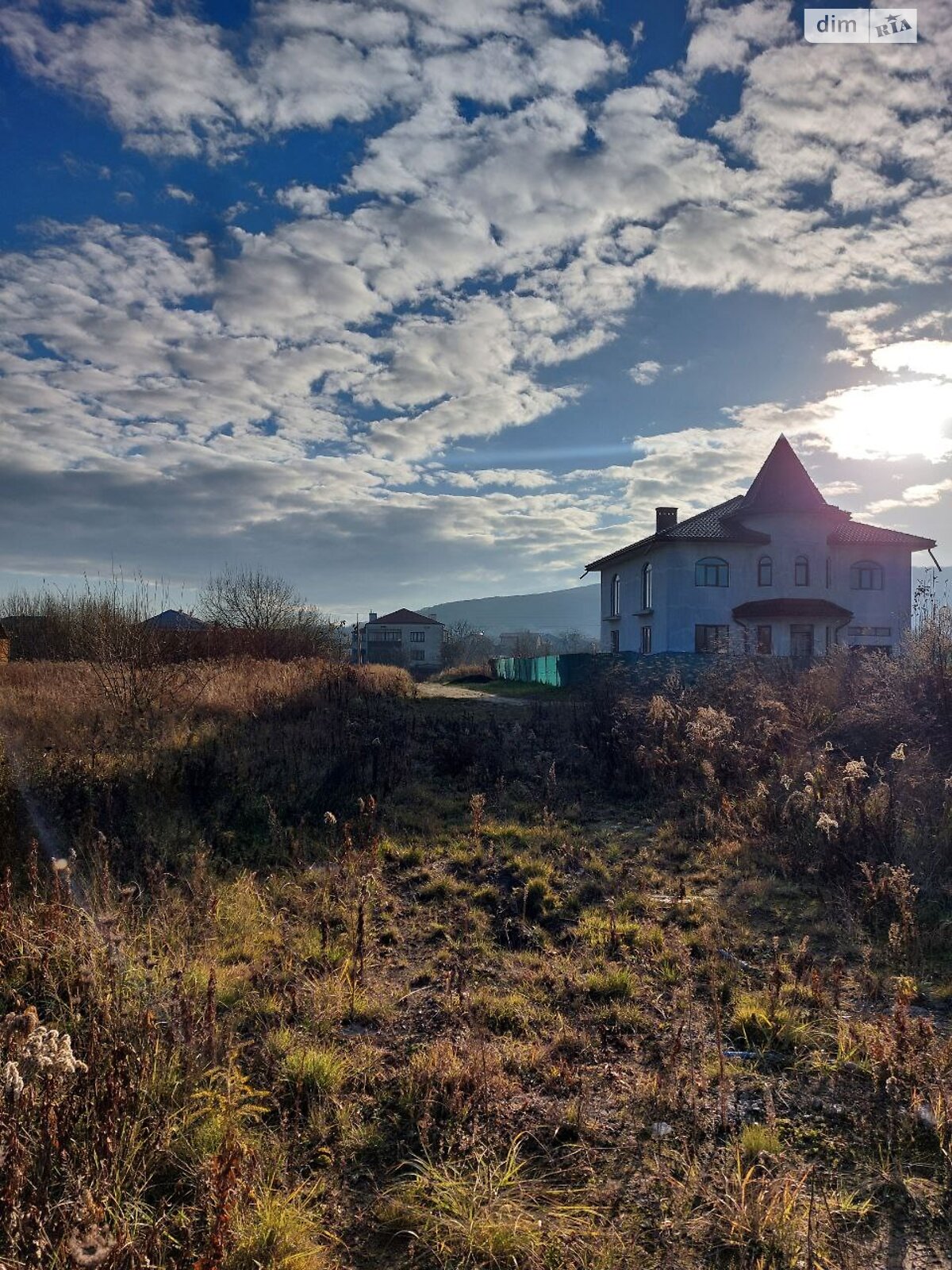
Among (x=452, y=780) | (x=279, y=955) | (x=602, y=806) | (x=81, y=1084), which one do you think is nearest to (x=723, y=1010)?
(x=279, y=955)

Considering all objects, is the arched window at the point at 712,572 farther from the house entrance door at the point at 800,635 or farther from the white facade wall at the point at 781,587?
the house entrance door at the point at 800,635

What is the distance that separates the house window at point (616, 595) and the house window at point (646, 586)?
3.24 metres

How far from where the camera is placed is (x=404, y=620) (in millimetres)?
83688

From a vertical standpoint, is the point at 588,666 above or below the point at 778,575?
A: below

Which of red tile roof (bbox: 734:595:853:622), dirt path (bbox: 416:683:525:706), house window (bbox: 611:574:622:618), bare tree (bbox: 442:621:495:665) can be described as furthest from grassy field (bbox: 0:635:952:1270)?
bare tree (bbox: 442:621:495:665)

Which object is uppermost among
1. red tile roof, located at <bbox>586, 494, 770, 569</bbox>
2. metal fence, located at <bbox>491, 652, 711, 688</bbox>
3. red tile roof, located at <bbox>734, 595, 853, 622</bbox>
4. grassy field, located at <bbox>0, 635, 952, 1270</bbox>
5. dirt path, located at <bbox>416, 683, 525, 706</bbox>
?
red tile roof, located at <bbox>586, 494, 770, 569</bbox>

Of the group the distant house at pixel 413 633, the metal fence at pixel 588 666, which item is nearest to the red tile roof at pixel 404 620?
the distant house at pixel 413 633

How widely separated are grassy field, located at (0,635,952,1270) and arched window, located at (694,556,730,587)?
22725mm

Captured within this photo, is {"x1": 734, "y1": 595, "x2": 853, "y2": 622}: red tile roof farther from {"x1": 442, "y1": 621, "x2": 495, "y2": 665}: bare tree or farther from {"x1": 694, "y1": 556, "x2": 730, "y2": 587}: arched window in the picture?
{"x1": 442, "y1": 621, "x2": 495, "y2": 665}: bare tree

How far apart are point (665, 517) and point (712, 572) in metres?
4.34

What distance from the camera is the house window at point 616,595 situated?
3775 centimetres

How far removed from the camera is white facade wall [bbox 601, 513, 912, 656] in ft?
103

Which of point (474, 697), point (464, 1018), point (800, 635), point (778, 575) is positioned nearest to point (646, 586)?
point (778, 575)

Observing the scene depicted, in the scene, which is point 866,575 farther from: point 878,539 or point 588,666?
point 588,666
